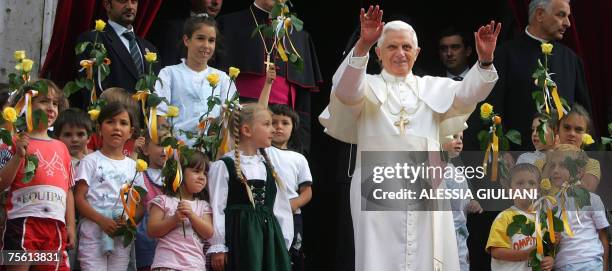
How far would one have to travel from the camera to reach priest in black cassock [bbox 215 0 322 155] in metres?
9.69

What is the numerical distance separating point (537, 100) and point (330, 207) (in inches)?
118

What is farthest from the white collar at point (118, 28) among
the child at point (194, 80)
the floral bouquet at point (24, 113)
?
the floral bouquet at point (24, 113)

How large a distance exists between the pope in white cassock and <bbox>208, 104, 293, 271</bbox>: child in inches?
19.2

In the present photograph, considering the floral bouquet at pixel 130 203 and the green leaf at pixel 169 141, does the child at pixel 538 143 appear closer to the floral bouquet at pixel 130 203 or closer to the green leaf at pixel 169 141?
the green leaf at pixel 169 141

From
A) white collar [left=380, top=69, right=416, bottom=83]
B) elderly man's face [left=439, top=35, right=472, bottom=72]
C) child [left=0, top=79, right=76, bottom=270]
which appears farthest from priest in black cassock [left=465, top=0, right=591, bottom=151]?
child [left=0, top=79, right=76, bottom=270]

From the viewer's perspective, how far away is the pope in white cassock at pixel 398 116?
24.1ft

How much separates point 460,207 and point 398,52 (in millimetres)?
1503

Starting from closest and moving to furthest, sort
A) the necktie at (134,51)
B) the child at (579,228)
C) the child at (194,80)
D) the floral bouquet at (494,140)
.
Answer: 1. the floral bouquet at (494,140)
2. the child at (579,228)
3. the child at (194,80)
4. the necktie at (134,51)

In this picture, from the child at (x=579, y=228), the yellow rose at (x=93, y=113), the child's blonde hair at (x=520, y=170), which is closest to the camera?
the yellow rose at (x=93, y=113)

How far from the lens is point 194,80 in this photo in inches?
350

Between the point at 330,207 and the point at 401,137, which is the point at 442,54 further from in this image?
the point at 401,137

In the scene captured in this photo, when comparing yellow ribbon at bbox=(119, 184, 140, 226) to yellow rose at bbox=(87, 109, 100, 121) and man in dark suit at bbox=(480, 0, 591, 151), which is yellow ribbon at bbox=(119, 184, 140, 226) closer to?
yellow rose at bbox=(87, 109, 100, 121)

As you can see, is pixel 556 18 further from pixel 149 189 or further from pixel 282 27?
pixel 149 189

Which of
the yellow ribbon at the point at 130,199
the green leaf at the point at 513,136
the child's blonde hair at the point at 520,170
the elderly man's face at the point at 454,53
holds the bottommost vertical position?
the yellow ribbon at the point at 130,199
